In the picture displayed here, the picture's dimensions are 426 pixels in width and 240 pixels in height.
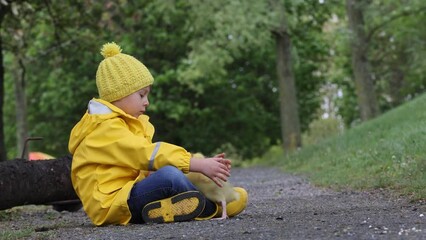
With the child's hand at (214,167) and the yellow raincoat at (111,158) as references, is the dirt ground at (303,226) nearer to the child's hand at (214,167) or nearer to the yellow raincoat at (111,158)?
the yellow raincoat at (111,158)

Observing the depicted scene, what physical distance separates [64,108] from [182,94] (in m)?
4.82

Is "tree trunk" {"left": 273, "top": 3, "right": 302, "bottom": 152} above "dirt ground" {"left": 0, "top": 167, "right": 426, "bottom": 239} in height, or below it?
above

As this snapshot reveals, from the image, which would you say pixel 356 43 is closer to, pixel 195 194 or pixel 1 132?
pixel 1 132

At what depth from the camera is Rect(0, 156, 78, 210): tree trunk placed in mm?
8461

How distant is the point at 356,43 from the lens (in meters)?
24.4

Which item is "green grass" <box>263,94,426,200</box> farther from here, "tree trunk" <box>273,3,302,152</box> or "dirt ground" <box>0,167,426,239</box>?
"tree trunk" <box>273,3,302,152</box>

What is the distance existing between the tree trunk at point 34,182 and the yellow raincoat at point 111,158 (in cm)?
255

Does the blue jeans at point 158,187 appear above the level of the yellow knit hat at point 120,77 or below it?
below

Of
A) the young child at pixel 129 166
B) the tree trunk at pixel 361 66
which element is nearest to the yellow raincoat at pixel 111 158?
the young child at pixel 129 166

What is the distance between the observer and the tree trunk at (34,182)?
8.46 meters

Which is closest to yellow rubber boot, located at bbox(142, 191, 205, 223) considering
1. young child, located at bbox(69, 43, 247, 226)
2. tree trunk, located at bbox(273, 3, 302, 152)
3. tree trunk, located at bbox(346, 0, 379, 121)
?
young child, located at bbox(69, 43, 247, 226)

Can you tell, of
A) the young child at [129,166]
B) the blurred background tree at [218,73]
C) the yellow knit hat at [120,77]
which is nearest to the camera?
the young child at [129,166]

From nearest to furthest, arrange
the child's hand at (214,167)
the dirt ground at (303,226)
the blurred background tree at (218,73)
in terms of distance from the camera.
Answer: the dirt ground at (303,226) → the child's hand at (214,167) → the blurred background tree at (218,73)

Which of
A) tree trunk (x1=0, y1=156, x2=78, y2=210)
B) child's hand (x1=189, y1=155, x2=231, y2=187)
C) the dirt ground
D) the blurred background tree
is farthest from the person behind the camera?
the blurred background tree
